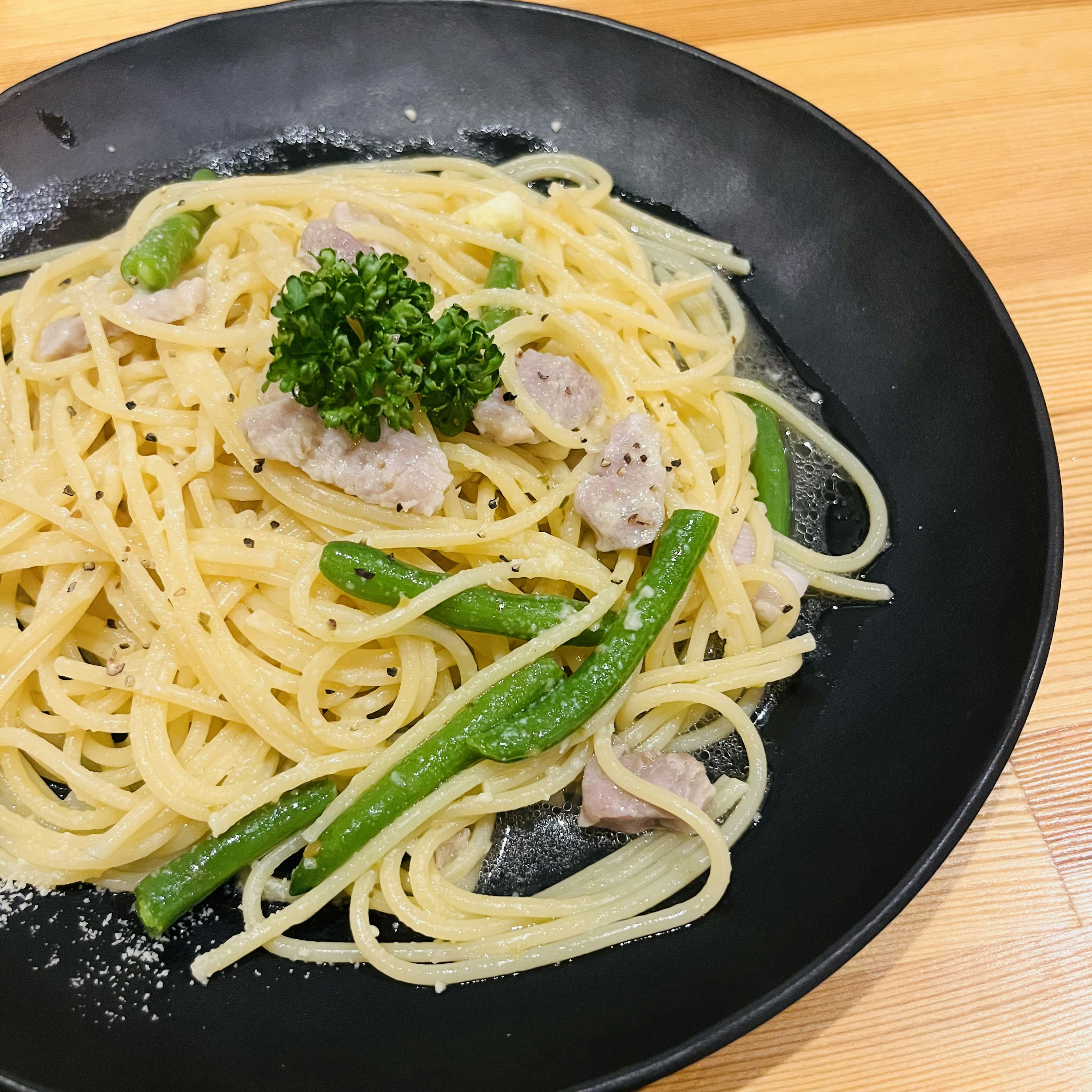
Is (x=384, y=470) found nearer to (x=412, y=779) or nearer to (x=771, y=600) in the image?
(x=412, y=779)

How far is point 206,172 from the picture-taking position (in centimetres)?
318

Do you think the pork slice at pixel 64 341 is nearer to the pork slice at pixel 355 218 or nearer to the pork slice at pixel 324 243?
the pork slice at pixel 324 243

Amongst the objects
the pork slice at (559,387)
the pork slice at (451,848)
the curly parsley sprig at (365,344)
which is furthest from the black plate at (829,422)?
the curly parsley sprig at (365,344)

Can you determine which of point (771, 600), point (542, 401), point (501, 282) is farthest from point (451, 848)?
point (501, 282)

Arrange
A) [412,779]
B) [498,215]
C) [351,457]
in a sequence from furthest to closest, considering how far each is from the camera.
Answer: [498,215] → [351,457] → [412,779]

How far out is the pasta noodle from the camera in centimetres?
226

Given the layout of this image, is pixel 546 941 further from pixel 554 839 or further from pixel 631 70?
pixel 631 70

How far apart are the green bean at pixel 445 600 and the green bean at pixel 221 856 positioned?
1.84 feet

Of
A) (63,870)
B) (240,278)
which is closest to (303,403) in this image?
(240,278)

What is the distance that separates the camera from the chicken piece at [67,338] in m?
2.60

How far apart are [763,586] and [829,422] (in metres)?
0.74

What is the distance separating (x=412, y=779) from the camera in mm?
2240

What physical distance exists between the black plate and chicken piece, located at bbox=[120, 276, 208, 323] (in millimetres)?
897

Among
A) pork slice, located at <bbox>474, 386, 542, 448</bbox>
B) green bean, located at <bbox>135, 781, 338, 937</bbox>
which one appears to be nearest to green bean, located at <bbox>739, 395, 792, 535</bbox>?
pork slice, located at <bbox>474, 386, 542, 448</bbox>
